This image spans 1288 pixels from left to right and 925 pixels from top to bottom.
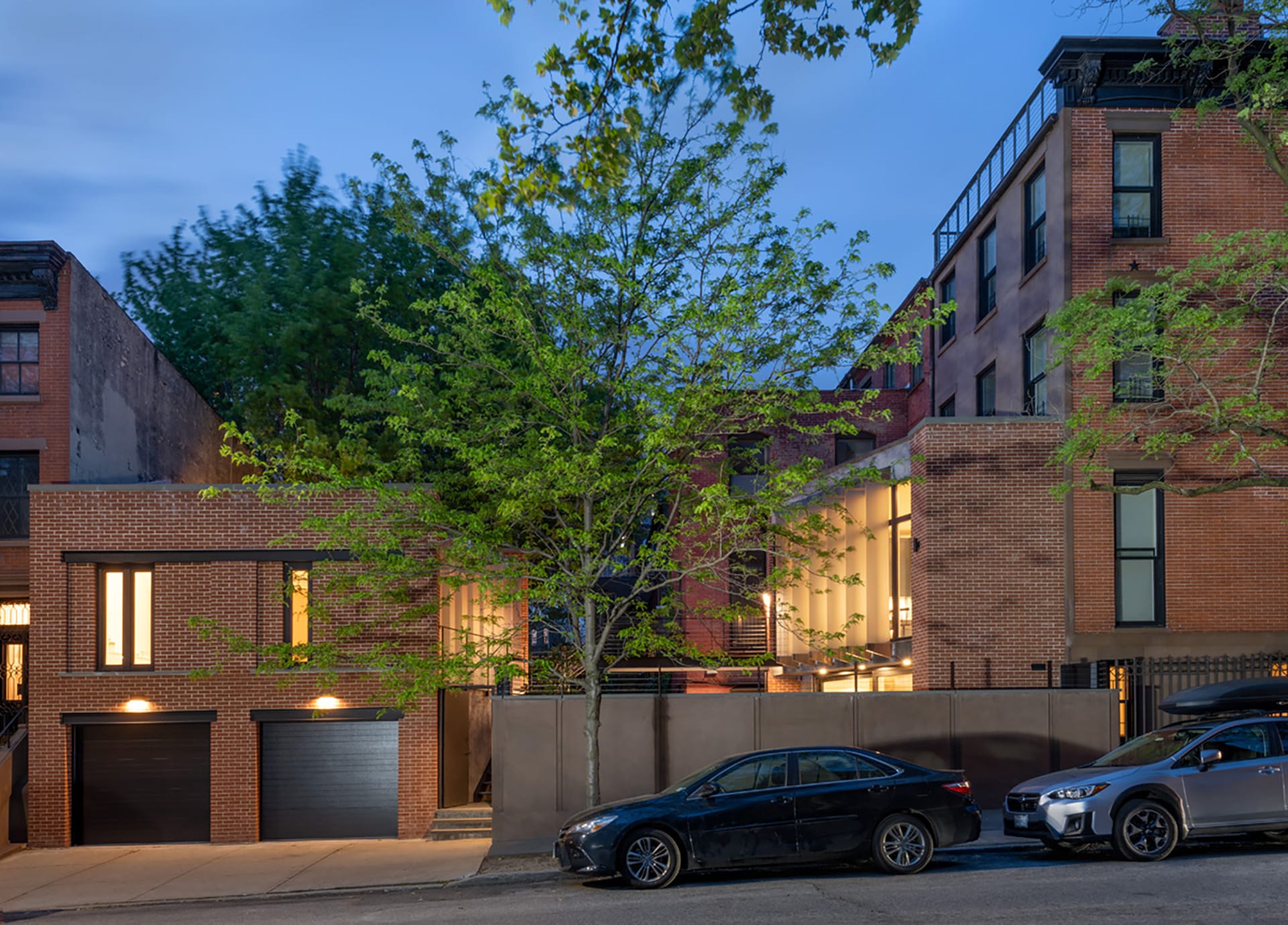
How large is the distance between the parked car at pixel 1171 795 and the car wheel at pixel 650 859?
13.2ft

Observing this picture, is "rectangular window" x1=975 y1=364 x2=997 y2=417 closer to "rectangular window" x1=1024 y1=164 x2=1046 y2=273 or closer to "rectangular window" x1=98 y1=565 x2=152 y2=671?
"rectangular window" x1=1024 y1=164 x2=1046 y2=273

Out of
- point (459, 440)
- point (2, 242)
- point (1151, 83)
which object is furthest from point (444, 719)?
point (1151, 83)

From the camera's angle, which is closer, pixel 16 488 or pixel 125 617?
pixel 125 617

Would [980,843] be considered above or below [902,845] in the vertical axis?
below

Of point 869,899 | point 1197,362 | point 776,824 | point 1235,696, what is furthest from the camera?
point 1197,362

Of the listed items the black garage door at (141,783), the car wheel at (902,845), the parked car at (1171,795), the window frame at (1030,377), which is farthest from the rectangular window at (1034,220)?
the black garage door at (141,783)

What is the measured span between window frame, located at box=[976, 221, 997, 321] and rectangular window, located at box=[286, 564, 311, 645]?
1579 cm

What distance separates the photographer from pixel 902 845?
43.9ft

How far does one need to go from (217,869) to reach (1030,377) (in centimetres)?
1750

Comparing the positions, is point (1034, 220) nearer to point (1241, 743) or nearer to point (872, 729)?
point (872, 729)

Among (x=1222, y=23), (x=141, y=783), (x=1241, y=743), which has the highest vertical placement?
(x=1222, y=23)

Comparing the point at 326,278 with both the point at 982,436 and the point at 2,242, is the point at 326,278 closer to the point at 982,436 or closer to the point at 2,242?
the point at 2,242

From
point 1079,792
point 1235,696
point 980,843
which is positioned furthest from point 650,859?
point 1235,696

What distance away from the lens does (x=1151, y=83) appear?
21953 millimetres
